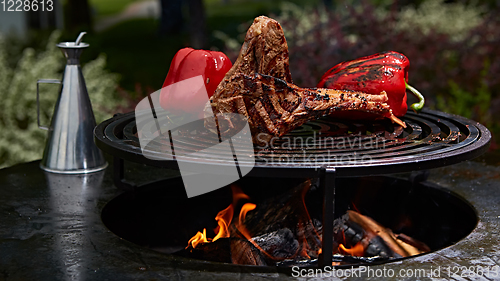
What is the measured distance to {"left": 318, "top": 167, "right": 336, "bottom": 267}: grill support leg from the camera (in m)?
1.77

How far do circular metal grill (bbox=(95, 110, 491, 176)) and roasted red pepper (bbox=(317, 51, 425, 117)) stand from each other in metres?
0.14

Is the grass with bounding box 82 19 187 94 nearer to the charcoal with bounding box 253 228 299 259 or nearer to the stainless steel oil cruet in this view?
the stainless steel oil cruet

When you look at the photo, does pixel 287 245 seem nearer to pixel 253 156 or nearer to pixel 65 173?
pixel 253 156

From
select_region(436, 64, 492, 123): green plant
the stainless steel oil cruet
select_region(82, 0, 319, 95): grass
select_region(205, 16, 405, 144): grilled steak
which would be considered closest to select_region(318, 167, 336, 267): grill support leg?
select_region(205, 16, 405, 144): grilled steak

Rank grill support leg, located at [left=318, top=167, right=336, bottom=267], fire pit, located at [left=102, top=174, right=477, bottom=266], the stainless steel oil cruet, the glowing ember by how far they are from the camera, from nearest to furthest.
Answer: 1. grill support leg, located at [left=318, top=167, right=336, bottom=267]
2. fire pit, located at [left=102, top=174, right=477, bottom=266]
3. the glowing ember
4. the stainless steel oil cruet

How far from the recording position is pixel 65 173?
9.77 ft

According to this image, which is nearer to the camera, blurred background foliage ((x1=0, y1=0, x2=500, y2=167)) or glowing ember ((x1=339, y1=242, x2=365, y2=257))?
glowing ember ((x1=339, y1=242, x2=365, y2=257))

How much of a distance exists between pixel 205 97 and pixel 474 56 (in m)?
4.74

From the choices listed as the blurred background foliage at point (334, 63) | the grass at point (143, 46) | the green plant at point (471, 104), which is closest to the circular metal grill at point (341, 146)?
the blurred background foliage at point (334, 63)

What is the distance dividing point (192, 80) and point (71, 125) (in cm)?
96

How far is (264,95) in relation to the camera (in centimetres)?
203

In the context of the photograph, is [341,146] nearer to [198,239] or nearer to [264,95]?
[264,95]

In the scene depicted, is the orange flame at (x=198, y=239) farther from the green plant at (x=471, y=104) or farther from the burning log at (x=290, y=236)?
the green plant at (x=471, y=104)

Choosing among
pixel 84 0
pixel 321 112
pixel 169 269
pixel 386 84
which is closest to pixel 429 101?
pixel 386 84
